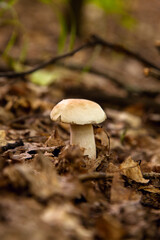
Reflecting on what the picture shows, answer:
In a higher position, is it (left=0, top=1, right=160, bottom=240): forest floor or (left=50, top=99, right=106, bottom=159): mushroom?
(left=50, top=99, right=106, bottom=159): mushroom

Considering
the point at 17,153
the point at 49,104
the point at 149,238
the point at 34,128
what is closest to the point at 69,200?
the point at 149,238

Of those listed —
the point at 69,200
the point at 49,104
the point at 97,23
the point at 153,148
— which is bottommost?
the point at 153,148

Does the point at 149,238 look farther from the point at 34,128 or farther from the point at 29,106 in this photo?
the point at 29,106

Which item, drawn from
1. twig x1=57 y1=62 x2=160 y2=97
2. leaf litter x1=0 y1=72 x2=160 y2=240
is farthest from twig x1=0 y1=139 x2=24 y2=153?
twig x1=57 y1=62 x2=160 y2=97

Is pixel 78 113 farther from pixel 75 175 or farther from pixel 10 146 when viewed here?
pixel 10 146

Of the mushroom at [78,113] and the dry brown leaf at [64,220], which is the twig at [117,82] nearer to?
the mushroom at [78,113]

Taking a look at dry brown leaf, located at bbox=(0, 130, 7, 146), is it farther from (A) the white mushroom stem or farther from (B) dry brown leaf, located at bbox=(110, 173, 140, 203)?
(B) dry brown leaf, located at bbox=(110, 173, 140, 203)
